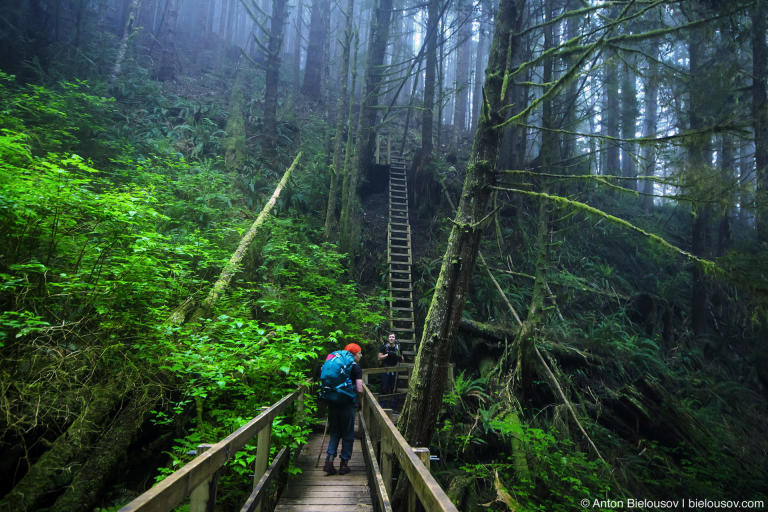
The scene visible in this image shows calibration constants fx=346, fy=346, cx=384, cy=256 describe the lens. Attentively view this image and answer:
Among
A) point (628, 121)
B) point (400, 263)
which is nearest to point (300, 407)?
point (400, 263)

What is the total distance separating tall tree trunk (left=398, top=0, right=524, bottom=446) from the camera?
204 inches

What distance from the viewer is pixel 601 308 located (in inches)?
449

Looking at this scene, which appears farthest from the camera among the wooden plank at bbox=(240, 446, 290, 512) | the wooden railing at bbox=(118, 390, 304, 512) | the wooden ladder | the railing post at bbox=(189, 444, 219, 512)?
the wooden ladder

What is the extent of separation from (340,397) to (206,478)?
2.92m

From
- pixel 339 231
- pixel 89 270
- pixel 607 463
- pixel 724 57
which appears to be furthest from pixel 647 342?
pixel 89 270

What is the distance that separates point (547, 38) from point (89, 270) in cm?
1111

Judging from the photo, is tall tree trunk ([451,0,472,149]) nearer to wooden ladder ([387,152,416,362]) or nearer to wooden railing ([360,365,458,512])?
wooden ladder ([387,152,416,362])

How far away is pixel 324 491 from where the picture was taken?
15.2ft

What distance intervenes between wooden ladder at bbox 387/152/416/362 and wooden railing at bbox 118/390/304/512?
20.1ft

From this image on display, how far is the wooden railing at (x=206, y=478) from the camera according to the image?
1.60 metres

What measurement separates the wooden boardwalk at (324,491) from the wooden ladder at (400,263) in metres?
4.40

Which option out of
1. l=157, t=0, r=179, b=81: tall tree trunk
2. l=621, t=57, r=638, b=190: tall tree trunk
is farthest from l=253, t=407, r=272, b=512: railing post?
l=157, t=0, r=179, b=81: tall tree trunk

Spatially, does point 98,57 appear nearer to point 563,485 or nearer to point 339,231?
point 339,231

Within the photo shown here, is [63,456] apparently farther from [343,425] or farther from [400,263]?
[400,263]
